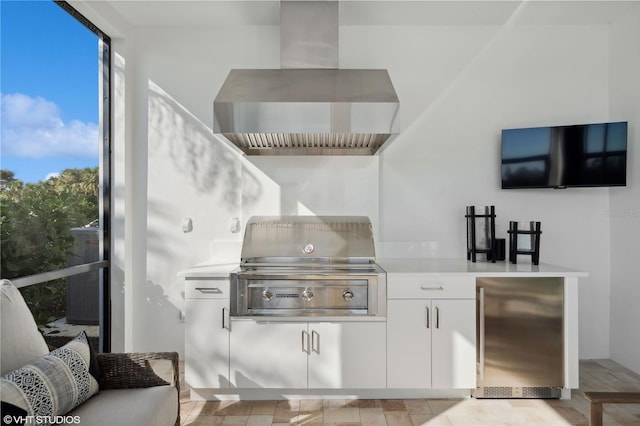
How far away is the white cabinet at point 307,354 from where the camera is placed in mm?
2725

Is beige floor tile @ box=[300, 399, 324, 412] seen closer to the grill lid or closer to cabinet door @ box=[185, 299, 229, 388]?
cabinet door @ box=[185, 299, 229, 388]

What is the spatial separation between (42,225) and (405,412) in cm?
250

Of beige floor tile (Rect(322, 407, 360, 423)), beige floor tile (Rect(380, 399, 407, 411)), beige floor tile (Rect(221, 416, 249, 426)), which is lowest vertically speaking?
beige floor tile (Rect(221, 416, 249, 426))

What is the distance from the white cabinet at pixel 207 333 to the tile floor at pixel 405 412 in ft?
0.64

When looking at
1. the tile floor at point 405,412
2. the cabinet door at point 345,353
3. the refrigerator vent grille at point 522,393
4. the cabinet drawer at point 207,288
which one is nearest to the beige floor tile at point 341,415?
the tile floor at point 405,412

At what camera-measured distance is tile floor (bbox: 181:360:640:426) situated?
8.20 feet

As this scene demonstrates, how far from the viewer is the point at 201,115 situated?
3.50 meters

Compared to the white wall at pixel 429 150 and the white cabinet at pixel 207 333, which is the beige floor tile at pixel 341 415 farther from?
the white wall at pixel 429 150

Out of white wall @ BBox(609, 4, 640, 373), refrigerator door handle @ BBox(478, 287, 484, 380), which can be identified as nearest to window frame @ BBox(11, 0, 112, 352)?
refrigerator door handle @ BBox(478, 287, 484, 380)

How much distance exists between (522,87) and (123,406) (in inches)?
139

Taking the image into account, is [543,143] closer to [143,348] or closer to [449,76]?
[449,76]

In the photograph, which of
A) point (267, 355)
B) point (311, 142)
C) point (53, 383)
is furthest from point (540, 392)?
point (53, 383)

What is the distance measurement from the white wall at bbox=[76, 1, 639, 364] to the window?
0.26 meters

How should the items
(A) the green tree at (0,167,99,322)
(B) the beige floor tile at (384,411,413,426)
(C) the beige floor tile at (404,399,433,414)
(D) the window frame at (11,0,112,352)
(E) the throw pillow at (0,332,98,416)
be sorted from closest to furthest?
(E) the throw pillow at (0,332,98,416) < (A) the green tree at (0,167,99,322) < (B) the beige floor tile at (384,411,413,426) < (C) the beige floor tile at (404,399,433,414) < (D) the window frame at (11,0,112,352)
